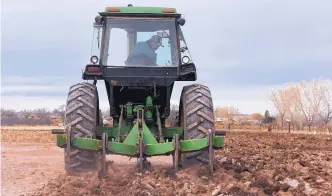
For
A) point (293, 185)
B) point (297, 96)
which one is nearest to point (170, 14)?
point (293, 185)

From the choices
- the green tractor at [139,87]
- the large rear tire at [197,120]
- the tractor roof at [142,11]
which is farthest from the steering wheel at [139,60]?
the large rear tire at [197,120]

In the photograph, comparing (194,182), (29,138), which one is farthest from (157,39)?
(29,138)

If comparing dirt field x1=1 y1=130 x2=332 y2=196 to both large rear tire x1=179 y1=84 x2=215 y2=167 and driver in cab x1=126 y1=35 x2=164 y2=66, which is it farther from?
driver in cab x1=126 y1=35 x2=164 y2=66

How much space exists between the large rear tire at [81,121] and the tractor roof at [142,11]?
145 centimetres

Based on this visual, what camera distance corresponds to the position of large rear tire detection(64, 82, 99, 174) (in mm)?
7449

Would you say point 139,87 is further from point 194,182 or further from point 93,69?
point 194,182

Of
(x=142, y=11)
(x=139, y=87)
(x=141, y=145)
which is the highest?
(x=142, y=11)

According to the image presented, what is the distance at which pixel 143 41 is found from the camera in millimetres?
8773

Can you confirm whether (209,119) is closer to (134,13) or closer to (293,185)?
(293,185)

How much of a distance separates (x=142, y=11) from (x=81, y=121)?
2.34 metres

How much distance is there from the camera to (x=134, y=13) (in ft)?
27.8

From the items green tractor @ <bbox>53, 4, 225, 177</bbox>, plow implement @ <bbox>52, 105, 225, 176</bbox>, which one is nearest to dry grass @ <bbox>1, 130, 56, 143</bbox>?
green tractor @ <bbox>53, 4, 225, 177</bbox>

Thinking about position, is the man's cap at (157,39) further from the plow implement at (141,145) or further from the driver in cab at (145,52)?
the plow implement at (141,145)

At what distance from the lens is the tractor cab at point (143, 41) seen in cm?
837
